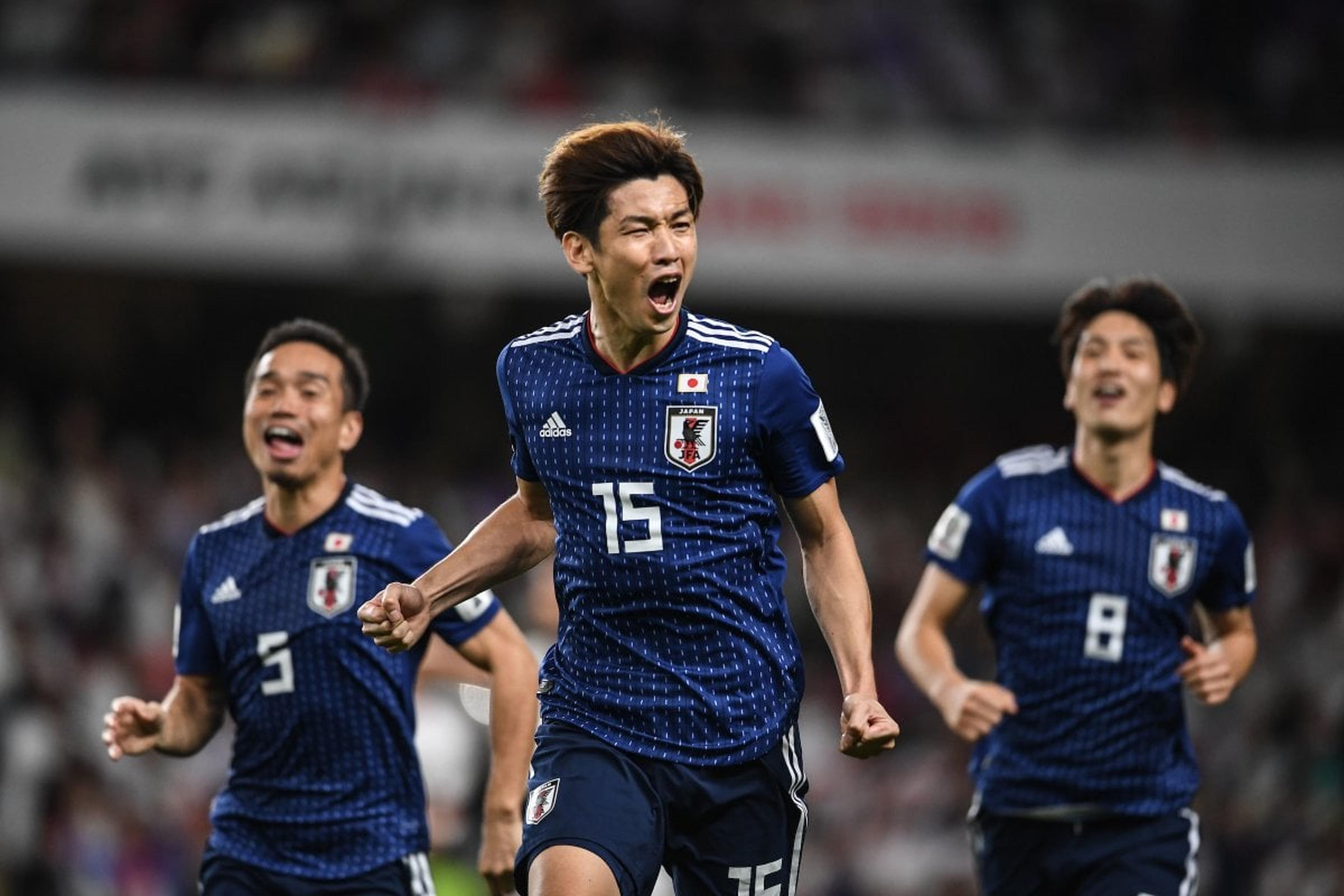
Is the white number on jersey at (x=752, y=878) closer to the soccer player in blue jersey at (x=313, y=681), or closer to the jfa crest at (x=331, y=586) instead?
the soccer player in blue jersey at (x=313, y=681)

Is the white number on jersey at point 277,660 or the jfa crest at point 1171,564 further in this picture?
the jfa crest at point 1171,564

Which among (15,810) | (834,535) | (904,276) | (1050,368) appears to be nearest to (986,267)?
(904,276)

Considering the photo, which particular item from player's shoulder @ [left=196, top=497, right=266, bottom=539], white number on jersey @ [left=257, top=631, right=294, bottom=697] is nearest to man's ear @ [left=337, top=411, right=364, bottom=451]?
player's shoulder @ [left=196, top=497, right=266, bottom=539]

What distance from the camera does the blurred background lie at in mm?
13891

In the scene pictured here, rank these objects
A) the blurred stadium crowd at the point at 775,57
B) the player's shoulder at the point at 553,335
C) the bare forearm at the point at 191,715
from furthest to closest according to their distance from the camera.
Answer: the blurred stadium crowd at the point at 775,57
the bare forearm at the point at 191,715
the player's shoulder at the point at 553,335

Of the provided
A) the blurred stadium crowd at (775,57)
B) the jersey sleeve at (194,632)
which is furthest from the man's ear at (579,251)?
the blurred stadium crowd at (775,57)

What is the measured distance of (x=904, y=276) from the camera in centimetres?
1538

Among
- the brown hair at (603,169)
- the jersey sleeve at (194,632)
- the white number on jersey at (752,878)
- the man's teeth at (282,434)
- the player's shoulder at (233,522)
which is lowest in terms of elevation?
the white number on jersey at (752,878)

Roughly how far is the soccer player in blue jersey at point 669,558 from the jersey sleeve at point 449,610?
2.75ft

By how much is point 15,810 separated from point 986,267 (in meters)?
8.38

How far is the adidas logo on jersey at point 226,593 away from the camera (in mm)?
5312

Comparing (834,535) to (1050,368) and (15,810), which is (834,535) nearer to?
(15,810)

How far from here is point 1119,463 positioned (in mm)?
5805

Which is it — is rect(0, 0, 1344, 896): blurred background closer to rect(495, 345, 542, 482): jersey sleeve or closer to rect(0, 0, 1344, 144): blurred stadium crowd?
rect(0, 0, 1344, 144): blurred stadium crowd
